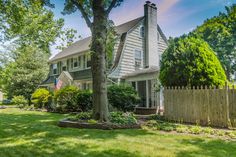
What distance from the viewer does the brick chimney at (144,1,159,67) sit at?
71.2 feet

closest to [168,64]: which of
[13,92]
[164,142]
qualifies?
[164,142]

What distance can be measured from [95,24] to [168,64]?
14.9ft

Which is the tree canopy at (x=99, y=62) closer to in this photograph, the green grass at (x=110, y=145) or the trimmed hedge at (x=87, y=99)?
the green grass at (x=110, y=145)

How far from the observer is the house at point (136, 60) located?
61.5 feet

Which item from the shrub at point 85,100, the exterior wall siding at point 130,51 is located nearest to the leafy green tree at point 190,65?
the shrub at point 85,100

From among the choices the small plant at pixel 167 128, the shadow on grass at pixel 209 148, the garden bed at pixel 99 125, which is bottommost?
the shadow on grass at pixel 209 148

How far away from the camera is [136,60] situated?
21266 mm

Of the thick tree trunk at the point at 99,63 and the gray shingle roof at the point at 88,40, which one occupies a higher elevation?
the gray shingle roof at the point at 88,40

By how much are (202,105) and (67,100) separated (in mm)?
10193

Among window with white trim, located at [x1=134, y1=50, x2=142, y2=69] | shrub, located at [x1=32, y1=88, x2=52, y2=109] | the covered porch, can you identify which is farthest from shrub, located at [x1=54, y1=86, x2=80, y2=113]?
window with white trim, located at [x1=134, y1=50, x2=142, y2=69]

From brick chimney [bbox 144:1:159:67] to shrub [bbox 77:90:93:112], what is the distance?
702 cm

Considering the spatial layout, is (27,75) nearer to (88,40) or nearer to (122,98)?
(88,40)

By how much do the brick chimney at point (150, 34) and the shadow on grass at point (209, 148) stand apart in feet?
49.3

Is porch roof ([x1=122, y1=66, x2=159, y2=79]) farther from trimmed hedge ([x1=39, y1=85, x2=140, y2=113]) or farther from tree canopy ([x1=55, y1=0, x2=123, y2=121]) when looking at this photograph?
tree canopy ([x1=55, y1=0, x2=123, y2=121])
